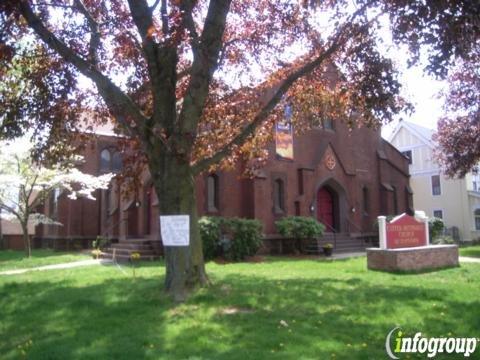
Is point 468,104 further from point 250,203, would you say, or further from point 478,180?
point 478,180

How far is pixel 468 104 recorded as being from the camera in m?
23.8

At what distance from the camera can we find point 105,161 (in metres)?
33.3

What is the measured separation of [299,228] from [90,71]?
15.7 metres

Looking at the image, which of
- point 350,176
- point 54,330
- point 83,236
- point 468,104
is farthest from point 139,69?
point 83,236

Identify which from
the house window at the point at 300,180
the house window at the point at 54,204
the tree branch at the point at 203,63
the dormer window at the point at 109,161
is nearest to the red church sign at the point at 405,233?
the tree branch at the point at 203,63

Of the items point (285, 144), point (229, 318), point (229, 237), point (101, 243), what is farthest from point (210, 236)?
point (229, 318)

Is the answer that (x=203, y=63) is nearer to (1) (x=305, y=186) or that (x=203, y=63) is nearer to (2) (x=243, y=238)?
(2) (x=243, y=238)

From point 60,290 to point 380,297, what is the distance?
22.6 feet

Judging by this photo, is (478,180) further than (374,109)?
Yes

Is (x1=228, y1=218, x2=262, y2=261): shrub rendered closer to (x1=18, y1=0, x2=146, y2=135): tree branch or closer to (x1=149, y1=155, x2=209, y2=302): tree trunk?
(x1=149, y1=155, x2=209, y2=302): tree trunk

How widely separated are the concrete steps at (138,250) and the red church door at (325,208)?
1051cm

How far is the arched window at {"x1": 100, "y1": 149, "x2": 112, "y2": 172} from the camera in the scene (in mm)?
33091

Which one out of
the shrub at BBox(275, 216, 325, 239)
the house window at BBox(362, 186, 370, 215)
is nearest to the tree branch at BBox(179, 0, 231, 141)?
the shrub at BBox(275, 216, 325, 239)

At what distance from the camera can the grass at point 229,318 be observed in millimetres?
6527
